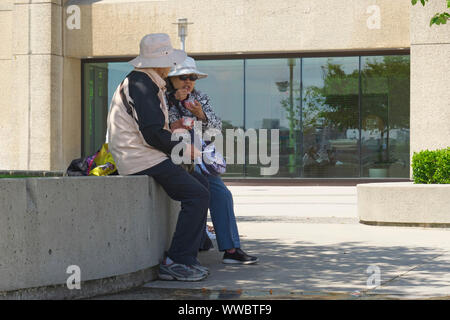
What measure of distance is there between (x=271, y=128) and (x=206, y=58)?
2.99 m

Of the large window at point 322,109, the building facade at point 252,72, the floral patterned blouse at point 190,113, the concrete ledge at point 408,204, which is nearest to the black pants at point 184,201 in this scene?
the floral patterned blouse at point 190,113

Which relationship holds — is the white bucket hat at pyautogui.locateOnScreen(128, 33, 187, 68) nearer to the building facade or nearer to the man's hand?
the man's hand

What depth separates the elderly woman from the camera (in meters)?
6.40

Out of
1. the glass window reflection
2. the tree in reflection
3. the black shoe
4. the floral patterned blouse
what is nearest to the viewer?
the floral patterned blouse

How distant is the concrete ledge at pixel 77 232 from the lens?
15.1ft

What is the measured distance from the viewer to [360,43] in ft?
65.8

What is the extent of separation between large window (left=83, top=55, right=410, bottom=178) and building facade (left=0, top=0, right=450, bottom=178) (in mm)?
31

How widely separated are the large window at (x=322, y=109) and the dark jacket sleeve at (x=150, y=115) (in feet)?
54.6

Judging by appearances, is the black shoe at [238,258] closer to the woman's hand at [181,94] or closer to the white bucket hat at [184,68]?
the woman's hand at [181,94]

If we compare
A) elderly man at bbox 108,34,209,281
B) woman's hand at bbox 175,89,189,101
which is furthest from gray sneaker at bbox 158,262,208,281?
woman's hand at bbox 175,89,189,101
